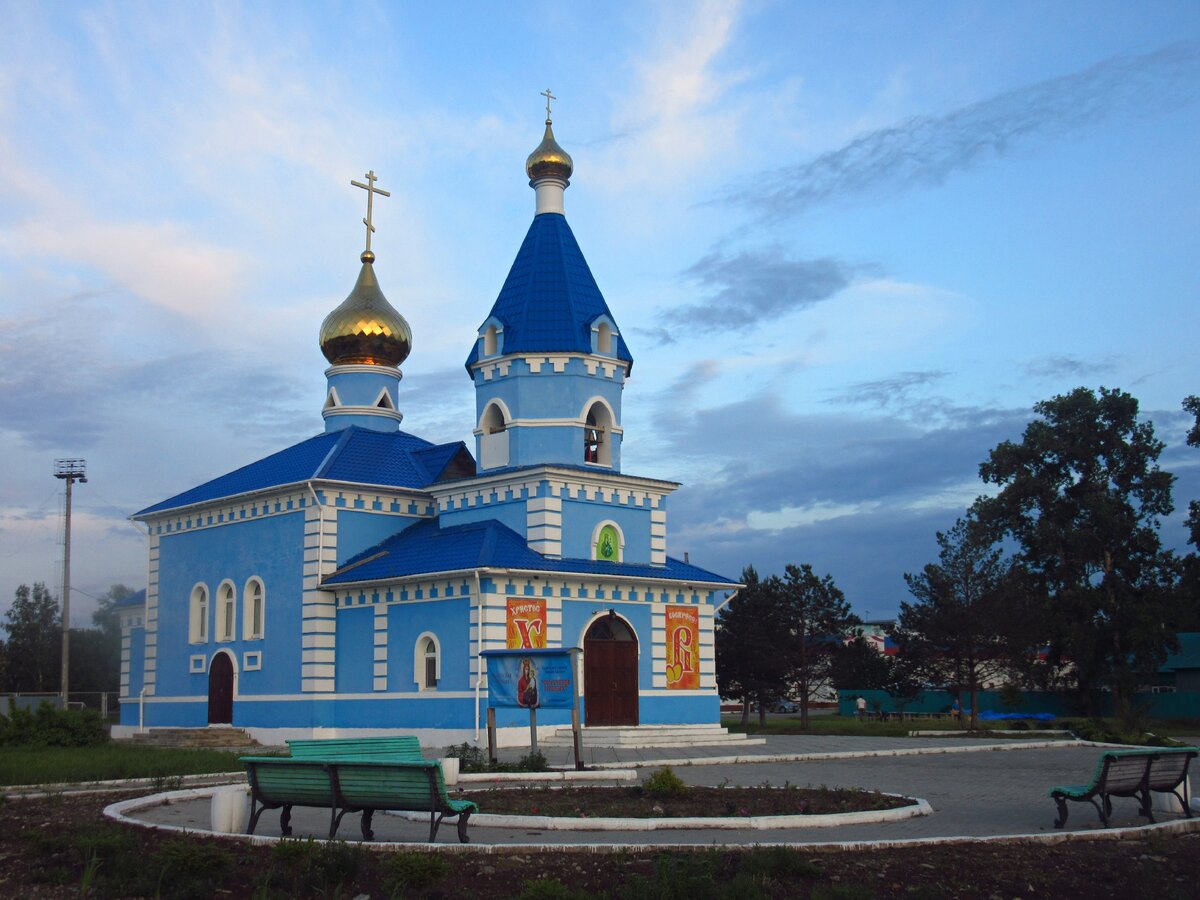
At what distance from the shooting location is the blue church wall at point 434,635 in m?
23.6

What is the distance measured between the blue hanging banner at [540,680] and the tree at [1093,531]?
75.9 ft

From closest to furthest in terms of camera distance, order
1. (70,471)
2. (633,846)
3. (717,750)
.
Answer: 1. (633,846)
2. (717,750)
3. (70,471)

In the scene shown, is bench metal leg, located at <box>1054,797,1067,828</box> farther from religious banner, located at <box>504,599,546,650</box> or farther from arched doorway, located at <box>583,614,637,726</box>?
arched doorway, located at <box>583,614,637,726</box>

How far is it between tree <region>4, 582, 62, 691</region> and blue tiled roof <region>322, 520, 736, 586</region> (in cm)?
3681

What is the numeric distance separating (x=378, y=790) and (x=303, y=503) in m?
17.8

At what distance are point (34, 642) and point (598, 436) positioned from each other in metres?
42.8

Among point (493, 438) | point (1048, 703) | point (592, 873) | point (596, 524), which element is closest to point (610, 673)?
point (596, 524)

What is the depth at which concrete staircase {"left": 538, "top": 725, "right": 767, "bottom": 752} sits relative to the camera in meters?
22.7

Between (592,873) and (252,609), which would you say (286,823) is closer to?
(592,873)

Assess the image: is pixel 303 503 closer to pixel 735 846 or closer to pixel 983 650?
pixel 983 650

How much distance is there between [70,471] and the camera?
153 feet

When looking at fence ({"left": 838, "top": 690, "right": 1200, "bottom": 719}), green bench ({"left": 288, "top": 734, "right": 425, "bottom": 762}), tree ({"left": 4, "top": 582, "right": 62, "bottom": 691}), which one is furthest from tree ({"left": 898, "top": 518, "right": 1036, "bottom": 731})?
tree ({"left": 4, "top": 582, "right": 62, "bottom": 691})

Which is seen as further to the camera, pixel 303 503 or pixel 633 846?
pixel 303 503

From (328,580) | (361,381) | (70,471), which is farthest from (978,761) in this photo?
(70,471)
